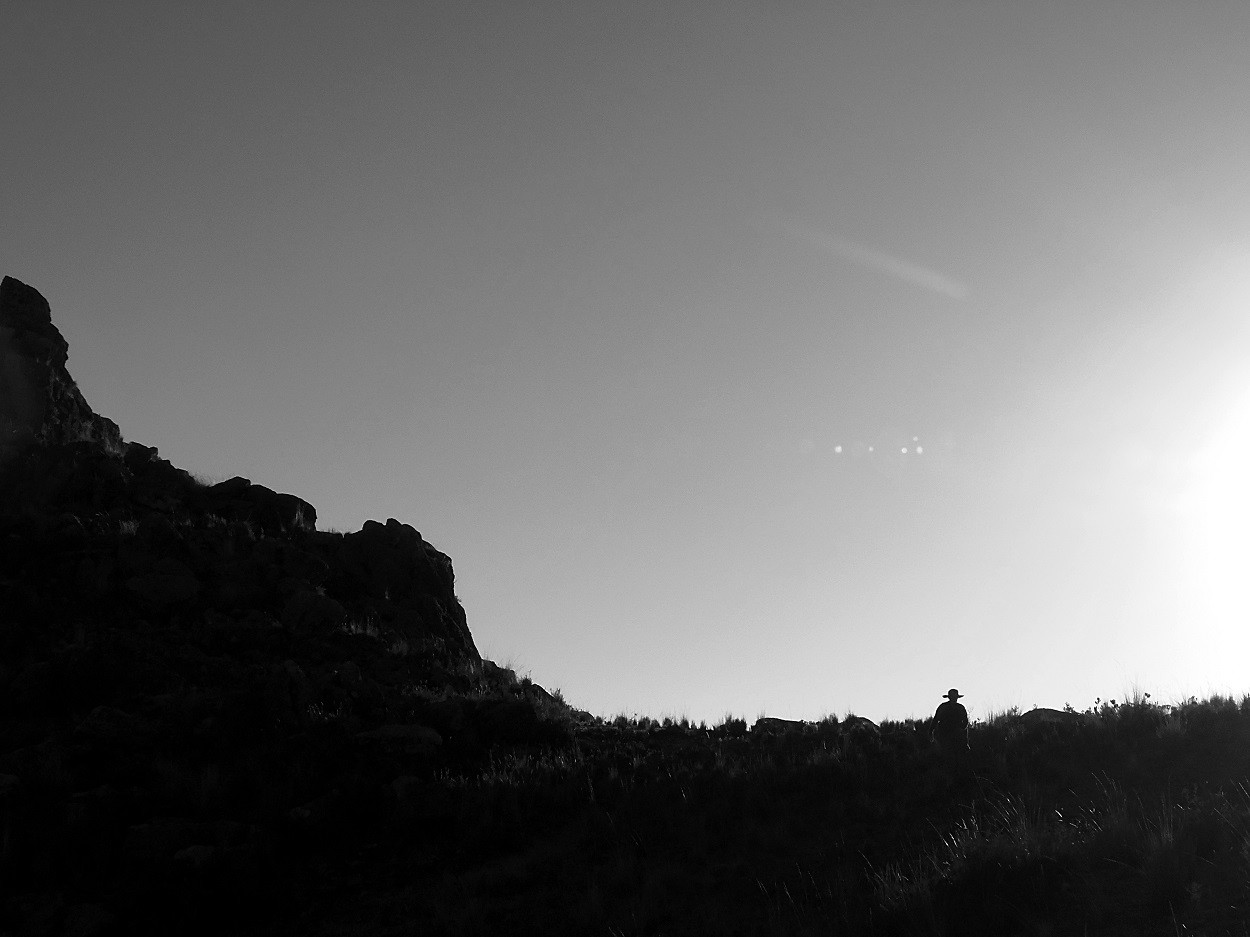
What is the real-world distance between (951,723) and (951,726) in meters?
0.06

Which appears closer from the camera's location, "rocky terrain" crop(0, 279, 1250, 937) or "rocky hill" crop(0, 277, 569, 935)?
"rocky terrain" crop(0, 279, 1250, 937)

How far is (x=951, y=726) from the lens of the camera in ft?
45.2

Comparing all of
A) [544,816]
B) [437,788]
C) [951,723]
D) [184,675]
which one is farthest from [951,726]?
[184,675]

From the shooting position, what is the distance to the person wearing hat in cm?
1320

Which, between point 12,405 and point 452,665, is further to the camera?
point 12,405

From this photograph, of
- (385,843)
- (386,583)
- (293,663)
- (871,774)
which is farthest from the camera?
(386,583)

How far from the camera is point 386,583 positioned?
19.6m

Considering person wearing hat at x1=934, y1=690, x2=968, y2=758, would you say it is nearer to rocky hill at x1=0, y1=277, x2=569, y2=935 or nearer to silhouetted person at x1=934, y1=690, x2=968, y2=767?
silhouetted person at x1=934, y1=690, x2=968, y2=767

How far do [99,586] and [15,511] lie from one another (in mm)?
3049

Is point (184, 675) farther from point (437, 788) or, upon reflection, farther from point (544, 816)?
point (544, 816)

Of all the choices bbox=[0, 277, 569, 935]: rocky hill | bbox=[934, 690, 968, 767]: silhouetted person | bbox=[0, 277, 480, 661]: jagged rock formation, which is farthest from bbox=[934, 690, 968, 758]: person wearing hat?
bbox=[0, 277, 480, 661]: jagged rock formation

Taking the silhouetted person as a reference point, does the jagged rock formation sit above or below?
above

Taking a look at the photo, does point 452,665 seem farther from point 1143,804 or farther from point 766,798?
point 1143,804

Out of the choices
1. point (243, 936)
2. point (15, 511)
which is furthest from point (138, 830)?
point (15, 511)
